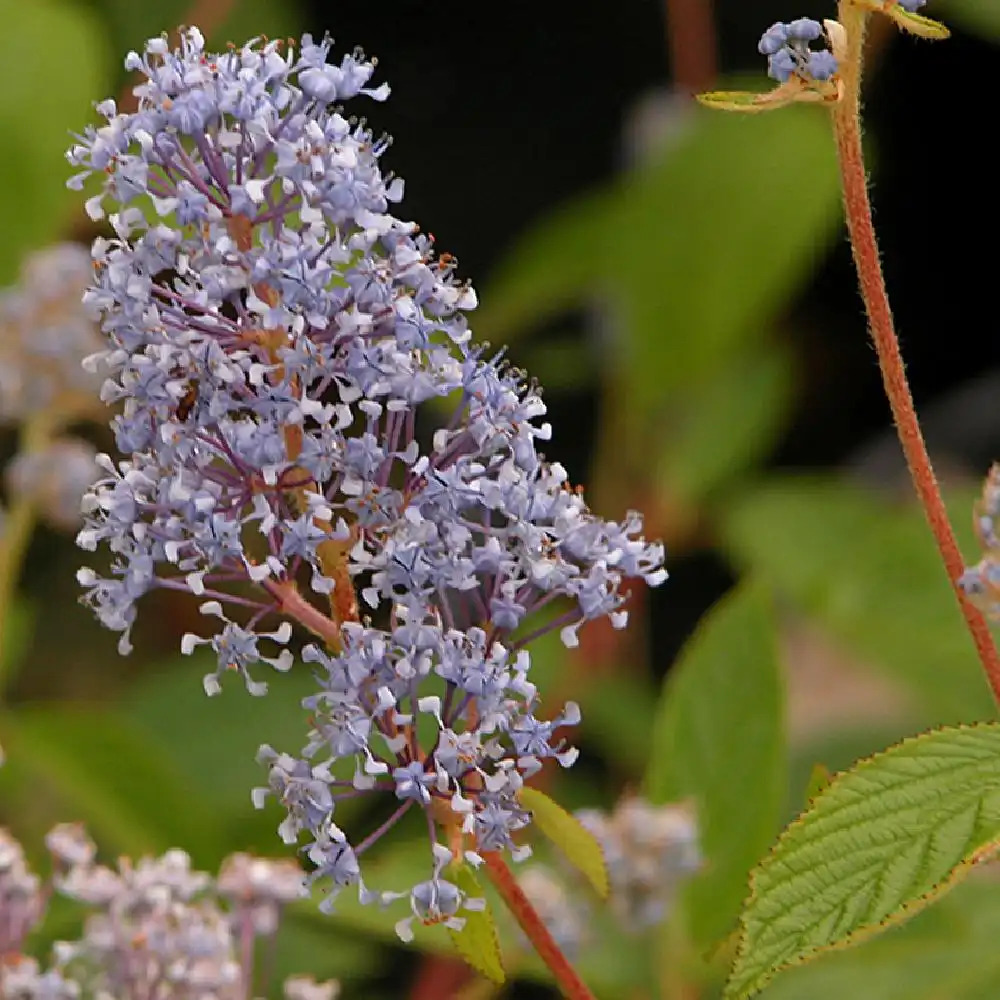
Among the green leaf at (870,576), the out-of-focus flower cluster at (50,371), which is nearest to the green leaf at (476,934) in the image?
the out-of-focus flower cluster at (50,371)

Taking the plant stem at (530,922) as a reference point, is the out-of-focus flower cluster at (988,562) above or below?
above

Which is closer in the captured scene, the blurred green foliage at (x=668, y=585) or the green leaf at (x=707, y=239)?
the blurred green foliage at (x=668, y=585)

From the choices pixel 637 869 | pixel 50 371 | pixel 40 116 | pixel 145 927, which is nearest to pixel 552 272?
pixel 40 116

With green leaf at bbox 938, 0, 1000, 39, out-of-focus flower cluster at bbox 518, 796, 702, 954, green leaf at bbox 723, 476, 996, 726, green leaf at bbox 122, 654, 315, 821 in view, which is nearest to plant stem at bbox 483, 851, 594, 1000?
out-of-focus flower cluster at bbox 518, 796, 702, 954

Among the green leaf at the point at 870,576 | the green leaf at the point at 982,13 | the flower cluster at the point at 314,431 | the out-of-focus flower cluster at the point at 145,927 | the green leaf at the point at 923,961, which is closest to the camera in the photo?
the flower cluster at the point at 314,431

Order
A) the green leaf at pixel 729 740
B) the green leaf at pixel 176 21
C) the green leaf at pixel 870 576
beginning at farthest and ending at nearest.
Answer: the green leaf at pixel 176 21, the green leaf at pixel 870 576, the green leaf at pixel 729 740

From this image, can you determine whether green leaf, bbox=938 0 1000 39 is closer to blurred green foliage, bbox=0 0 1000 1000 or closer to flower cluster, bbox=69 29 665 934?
blurred green foliage, bbox=0 0 1000 1000

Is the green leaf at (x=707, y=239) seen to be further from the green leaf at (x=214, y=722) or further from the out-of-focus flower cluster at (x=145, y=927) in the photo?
the out-of-focus flower cluster at (x=145, y=927)

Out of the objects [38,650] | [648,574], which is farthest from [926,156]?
[648,574]
